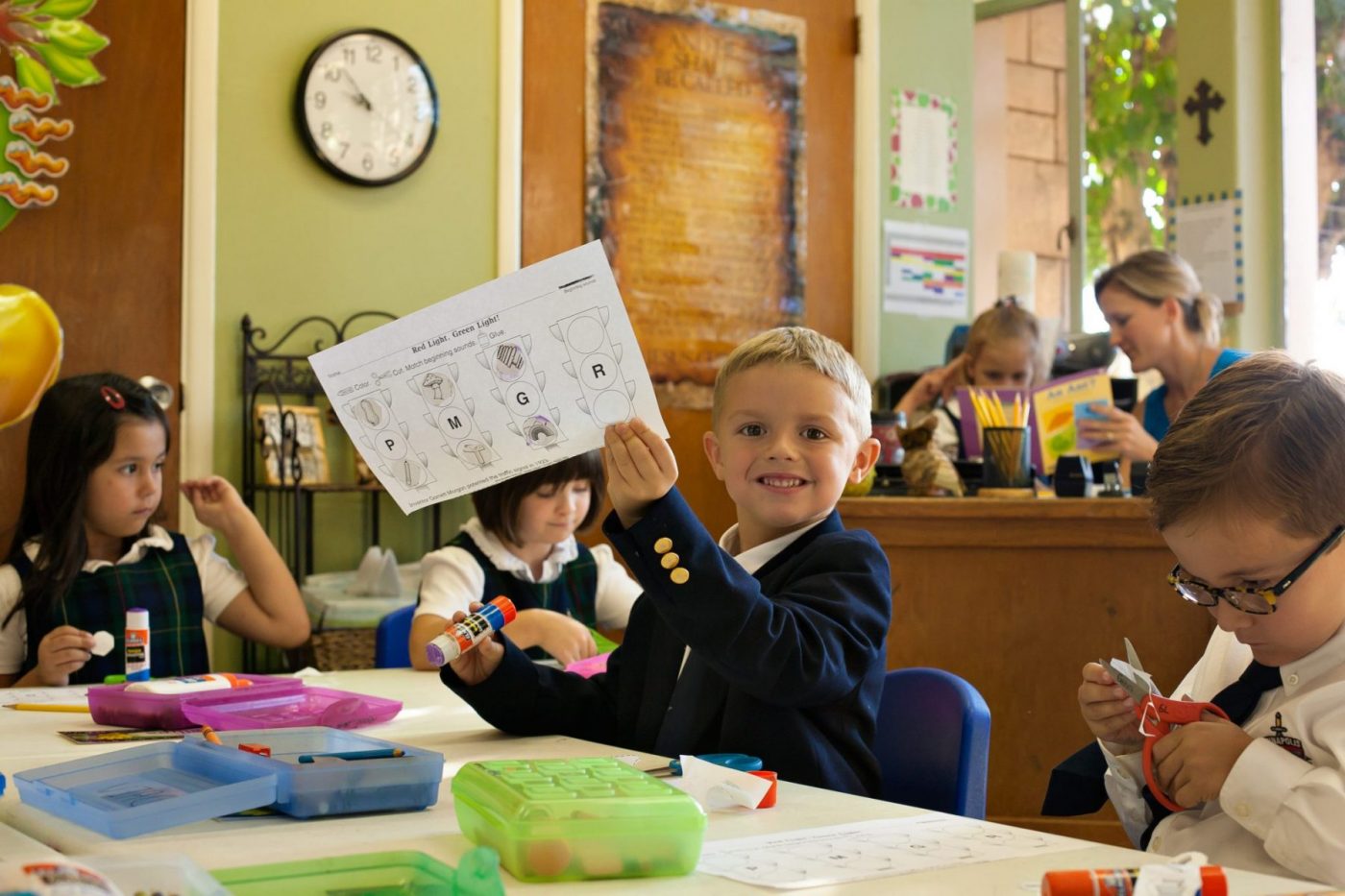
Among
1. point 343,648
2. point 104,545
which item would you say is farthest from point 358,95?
point 104,545

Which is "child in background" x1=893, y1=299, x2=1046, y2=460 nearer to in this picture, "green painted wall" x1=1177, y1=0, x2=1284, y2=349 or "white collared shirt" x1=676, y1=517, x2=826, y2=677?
"green painted wall" x1=1177, y1=0, x2=1284, y2=349

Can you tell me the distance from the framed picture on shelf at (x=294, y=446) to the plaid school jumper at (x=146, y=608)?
2.66 ft

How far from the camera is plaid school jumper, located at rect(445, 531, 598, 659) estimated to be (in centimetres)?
251

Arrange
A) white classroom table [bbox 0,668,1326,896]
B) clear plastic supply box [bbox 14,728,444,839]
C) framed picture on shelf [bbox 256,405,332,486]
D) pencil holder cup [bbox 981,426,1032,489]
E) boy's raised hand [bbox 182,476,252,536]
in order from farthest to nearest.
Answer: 1. framed picture on shelf [bbox 256,405,332,486]
2. pencil holder cup [bbox 981,426,1032,489]
3. boy's raised hand [bbox 182,476,252,536]
4. clear plastic supply box [bbox 14,728,444,839]
5. white classroom table [bbox 0,668,1326,896]

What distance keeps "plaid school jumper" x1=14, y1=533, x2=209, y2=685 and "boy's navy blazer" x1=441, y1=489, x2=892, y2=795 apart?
3.82 ft

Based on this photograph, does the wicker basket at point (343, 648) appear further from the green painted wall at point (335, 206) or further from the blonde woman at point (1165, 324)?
the blonde woman at point (1165, 324)

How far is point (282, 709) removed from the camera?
5.12ft

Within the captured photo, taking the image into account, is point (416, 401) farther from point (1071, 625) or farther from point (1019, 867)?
point (1071, 625)

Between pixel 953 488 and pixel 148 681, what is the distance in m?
2.09

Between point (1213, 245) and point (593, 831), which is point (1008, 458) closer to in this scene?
point (1213, 245)

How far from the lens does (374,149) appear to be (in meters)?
3.71

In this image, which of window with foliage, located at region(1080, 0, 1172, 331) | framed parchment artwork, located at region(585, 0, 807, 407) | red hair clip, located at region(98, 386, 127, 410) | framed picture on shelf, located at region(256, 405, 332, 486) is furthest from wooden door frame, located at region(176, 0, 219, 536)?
window with foliage, located at region(1080, 0, 1172, 331)

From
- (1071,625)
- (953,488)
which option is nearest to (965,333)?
(953,488)

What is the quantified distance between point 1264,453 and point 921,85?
3.88m
